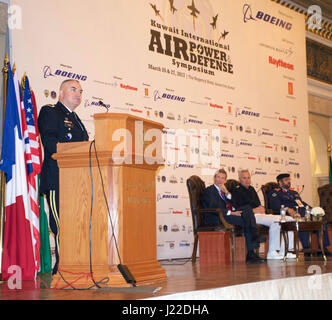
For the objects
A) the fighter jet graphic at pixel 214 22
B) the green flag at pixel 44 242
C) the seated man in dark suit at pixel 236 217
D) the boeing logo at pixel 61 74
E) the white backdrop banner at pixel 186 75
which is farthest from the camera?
the fighter jet graphic at pixel 214 22

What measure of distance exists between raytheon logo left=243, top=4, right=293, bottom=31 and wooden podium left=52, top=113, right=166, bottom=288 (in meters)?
6.75

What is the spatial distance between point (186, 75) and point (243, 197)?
2.20 m

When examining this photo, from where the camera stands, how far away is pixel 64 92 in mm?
4688

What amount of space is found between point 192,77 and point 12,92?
13.1 feet

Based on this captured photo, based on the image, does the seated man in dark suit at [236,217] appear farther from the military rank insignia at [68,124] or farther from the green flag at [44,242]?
the military rank insignia at [68,124]

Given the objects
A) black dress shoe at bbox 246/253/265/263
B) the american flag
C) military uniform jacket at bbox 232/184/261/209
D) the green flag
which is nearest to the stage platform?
the american flag

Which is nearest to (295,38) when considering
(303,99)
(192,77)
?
(303,99)

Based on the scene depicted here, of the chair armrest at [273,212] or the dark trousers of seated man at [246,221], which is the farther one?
the chair armrest at [273,212]

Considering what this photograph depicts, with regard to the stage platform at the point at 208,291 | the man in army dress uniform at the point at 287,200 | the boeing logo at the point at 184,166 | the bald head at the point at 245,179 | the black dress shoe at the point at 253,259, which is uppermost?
the boeing logo at the point at 184,166

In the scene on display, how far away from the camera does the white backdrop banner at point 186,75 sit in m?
6.80

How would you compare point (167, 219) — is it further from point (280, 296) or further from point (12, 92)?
point (280, 296)

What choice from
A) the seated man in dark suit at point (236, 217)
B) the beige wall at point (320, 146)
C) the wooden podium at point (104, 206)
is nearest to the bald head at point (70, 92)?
the wooden podium at point (104, 206)

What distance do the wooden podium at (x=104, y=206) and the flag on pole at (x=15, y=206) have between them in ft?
4.22

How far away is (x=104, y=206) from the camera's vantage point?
3.93 m
